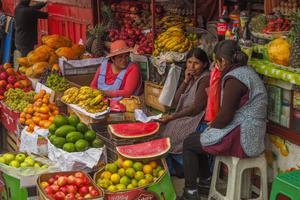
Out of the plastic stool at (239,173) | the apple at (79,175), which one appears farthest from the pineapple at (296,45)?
the apple at (79,175)

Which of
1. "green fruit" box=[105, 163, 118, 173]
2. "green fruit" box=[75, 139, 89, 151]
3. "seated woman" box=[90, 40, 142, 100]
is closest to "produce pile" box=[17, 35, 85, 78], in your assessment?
"seated woman" box=[90, 40, 142, 100]

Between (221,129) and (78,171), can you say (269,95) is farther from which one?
(78,171)

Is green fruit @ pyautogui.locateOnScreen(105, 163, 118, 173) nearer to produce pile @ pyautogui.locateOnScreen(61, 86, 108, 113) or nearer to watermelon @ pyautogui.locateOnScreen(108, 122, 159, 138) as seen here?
watermelon @ pyautogui.locateOnScreen(108, 122, 159, 138)

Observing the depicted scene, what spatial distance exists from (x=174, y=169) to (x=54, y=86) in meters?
2.34

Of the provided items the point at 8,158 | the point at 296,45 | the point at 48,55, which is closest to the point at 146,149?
the point at 8,158

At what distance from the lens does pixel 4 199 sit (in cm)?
579

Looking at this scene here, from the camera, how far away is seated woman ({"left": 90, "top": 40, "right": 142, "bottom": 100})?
7.18 metres

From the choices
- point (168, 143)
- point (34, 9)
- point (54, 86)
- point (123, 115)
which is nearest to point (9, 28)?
point (34, 9)

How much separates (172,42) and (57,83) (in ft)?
5.66

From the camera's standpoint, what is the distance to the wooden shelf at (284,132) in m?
5.16

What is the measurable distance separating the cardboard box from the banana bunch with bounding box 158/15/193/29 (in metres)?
3.27

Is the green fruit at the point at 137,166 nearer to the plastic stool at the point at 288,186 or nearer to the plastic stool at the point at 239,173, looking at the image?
the plastic stool at the point at 239,173

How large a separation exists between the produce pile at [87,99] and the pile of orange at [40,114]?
8.6 inches

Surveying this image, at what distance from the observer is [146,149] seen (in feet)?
18.1
